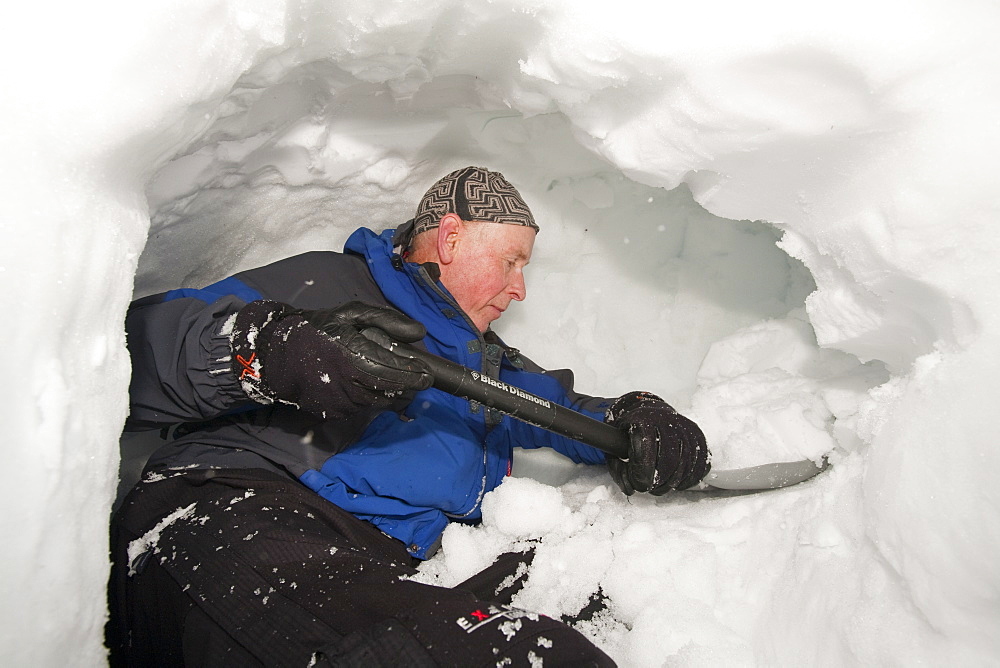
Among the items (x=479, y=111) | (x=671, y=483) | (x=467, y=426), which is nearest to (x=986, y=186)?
(x=671, y=483)

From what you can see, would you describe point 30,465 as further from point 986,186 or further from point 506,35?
point 986,186

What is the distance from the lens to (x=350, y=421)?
4.88ft

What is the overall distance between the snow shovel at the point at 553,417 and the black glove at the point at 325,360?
Answer: 3 cm

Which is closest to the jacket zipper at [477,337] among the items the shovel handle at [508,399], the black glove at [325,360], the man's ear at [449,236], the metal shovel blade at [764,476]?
the man's ear at [449,236]

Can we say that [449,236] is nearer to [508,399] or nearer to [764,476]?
[508,399]

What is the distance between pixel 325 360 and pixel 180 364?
1.02 ft

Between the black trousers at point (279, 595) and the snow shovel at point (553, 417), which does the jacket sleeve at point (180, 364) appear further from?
the snow shovel at point (553, 417)

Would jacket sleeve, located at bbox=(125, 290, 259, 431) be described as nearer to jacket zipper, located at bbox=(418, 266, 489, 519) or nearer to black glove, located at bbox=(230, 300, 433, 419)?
black glove, located at bbox=(230, 300, 433, 419)

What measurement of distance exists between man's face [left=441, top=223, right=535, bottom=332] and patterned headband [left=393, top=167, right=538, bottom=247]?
0.11 feet

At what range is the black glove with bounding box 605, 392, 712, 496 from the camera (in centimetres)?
152

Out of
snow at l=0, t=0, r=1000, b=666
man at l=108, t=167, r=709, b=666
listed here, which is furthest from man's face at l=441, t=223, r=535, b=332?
snow at l=0, t=0, r=1000, b=666

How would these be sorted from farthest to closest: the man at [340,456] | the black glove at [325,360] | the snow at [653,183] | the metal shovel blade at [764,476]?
Answer: the metal shovel blade at [764,476]
the black glove at [325,360]
the man at [340,456]
the snow at [653,183]

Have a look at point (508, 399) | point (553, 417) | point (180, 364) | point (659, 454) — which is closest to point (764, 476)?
point (659, 454)

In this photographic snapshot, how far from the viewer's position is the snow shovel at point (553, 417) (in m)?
1.25
